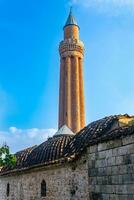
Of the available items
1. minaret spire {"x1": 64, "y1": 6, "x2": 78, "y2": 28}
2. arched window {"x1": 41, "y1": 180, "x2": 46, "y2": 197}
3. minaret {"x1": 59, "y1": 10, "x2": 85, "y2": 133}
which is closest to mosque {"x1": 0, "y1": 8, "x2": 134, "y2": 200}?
arched window {"x1": 41, "y1": 180, "x2": 46, "y2": 197}

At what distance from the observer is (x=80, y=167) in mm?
11336

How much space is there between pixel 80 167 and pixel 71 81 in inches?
1100

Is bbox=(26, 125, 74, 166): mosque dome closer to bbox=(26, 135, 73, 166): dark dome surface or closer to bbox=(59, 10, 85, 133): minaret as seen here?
bbox=(26, 135, 73, 166): dark dome surface

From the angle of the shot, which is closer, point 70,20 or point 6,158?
point 6,158

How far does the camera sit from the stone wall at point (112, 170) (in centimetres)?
706

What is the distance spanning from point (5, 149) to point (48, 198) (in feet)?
13.1

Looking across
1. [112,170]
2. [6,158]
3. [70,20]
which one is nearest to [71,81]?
[70,20]

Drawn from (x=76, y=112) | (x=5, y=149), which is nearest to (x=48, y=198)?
(x=5, y=149)

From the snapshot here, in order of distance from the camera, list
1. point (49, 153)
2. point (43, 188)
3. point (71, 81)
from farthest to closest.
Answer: point (71, 81) < point (49, 153) < point (43, 188)

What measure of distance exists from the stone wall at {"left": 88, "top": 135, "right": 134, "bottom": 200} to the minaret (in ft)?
91.6

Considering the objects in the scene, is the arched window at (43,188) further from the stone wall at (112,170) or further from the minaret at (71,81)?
the minaret at (71,81)

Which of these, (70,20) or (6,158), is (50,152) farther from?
(70,20)

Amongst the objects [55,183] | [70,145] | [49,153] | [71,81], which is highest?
[71,81]

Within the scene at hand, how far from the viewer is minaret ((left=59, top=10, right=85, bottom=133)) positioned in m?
37.1
